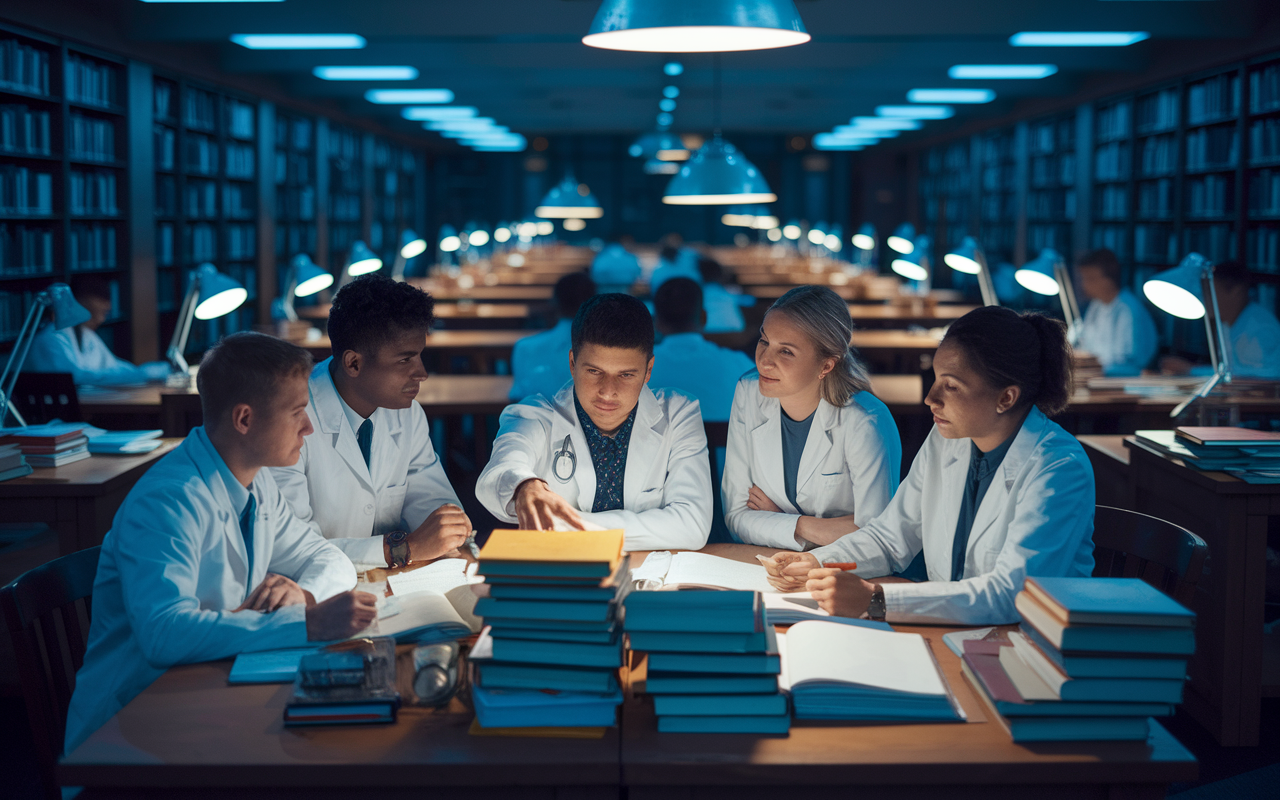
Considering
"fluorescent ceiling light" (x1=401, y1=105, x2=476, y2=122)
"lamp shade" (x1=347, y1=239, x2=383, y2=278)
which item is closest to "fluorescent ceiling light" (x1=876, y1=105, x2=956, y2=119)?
"fluorescent ceiling light" (x1=401, y1=105, x2=476, y2=122)

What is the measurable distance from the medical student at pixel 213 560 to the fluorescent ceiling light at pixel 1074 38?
21.6 feet

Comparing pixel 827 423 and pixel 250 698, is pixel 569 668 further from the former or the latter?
pixel 827 423

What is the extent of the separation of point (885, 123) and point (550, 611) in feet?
44.0

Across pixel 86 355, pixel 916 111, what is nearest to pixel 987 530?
pixel 86 355

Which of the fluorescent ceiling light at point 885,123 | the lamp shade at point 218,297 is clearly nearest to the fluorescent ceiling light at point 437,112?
the fluorescent ceiling light at point 885,123

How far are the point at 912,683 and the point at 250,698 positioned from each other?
90cm

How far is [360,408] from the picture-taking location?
2.24 meters

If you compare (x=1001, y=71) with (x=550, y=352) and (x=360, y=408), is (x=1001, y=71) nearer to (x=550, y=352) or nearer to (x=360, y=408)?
(x=550, y=352)

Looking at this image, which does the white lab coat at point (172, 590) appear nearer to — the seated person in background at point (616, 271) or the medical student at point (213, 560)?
the medical student at point (213, 560)

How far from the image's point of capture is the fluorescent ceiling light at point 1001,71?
27.8 ft

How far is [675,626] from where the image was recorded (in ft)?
4.23

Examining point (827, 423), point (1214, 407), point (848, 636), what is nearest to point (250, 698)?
point (848, 636)

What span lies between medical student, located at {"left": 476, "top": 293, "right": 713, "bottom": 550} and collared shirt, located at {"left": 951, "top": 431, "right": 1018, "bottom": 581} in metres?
0.51

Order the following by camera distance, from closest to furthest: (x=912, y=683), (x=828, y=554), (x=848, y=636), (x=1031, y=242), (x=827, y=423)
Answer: (x=912, y=683) → (x=848, y=636) → (x=828, y=554) → (x=827, y=423) → (x=1031, y=242)
